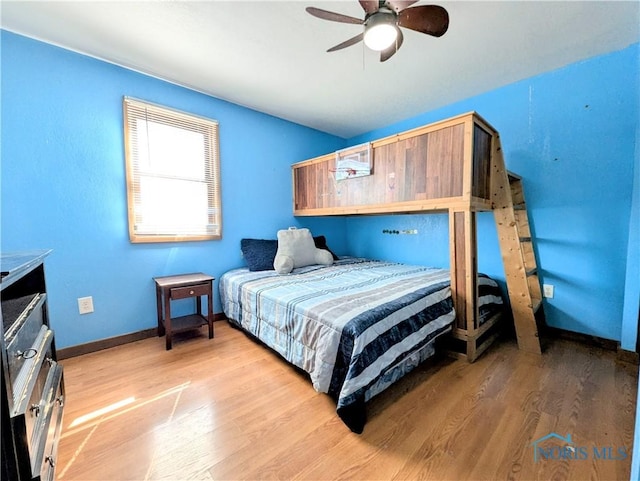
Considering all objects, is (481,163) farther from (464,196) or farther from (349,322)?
(349,322)

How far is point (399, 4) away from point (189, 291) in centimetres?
239

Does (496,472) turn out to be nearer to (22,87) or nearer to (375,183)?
(375,183)

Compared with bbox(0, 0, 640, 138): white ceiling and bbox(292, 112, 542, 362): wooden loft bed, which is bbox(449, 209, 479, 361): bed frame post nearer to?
bbox(292, 112, 542, 362): wooden loft bed

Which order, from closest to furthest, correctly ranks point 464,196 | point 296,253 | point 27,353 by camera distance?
1. point 27,353
2. point 464,196
3. point 296,253

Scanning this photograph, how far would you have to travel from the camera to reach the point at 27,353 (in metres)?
0.89

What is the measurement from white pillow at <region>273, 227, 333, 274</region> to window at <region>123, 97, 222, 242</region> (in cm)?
68

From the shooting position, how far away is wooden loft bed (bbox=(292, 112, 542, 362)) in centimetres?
183

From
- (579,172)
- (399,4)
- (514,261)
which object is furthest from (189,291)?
(579,172)

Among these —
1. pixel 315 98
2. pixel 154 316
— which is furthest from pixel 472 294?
pixel 154 316

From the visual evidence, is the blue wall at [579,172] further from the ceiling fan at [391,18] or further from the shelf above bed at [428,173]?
the ceiling fan at [391,18]

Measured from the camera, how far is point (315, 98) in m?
2.68

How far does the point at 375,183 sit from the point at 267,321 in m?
Result: 1.55

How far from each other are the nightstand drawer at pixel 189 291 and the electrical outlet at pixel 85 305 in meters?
0.64

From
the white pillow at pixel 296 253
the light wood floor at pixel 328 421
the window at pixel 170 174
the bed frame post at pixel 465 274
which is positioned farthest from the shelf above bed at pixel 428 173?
the window at pixel 170 174
